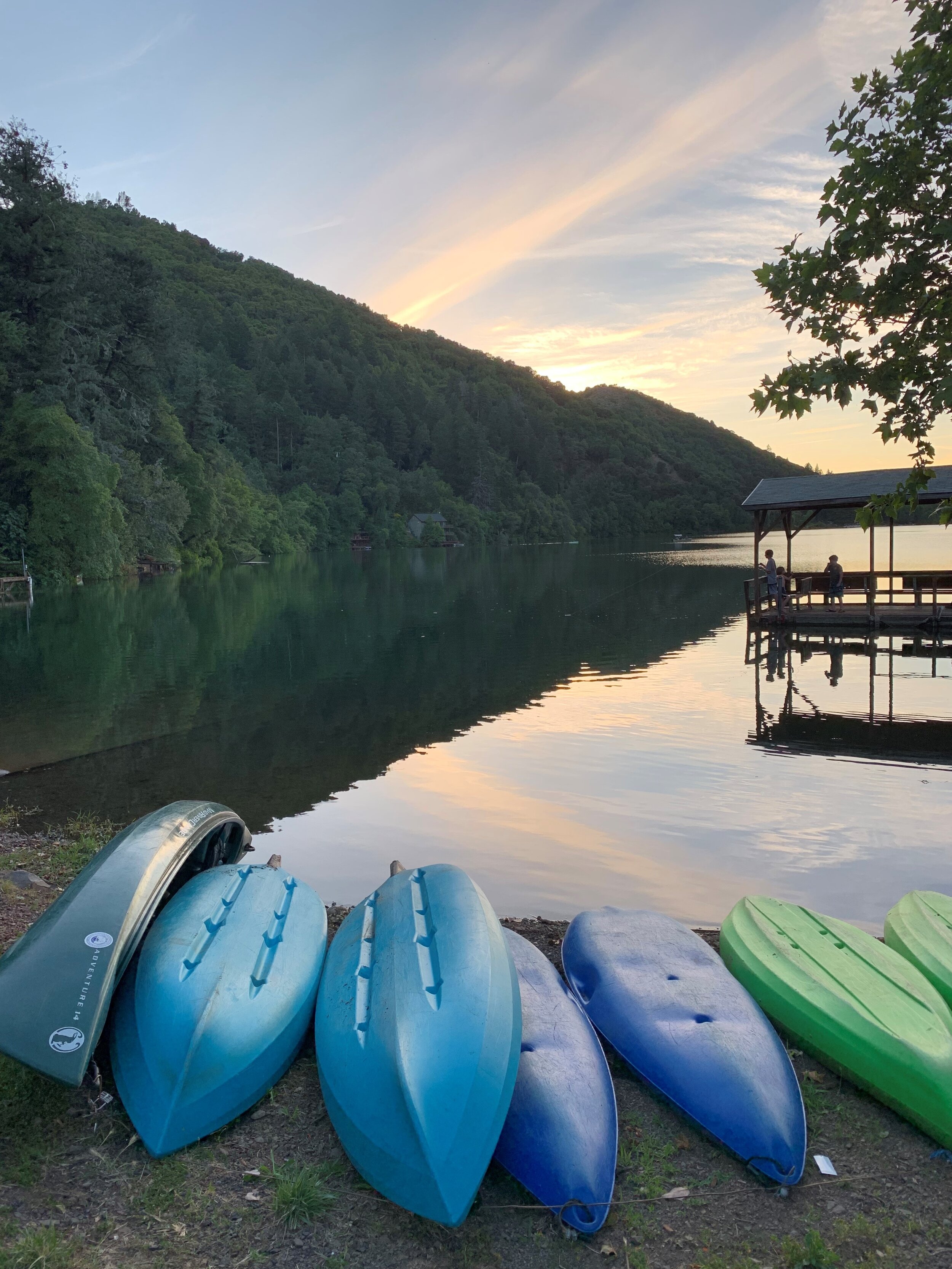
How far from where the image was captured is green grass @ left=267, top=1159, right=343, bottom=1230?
3.48 meters

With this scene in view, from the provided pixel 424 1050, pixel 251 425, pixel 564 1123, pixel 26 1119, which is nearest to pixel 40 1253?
pixel 26 1119

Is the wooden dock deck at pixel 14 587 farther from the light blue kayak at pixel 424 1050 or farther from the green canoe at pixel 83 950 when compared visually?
the light blue kayak at pixel 424 1050

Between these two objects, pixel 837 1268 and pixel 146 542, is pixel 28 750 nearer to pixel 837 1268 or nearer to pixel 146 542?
pixel 837 1268

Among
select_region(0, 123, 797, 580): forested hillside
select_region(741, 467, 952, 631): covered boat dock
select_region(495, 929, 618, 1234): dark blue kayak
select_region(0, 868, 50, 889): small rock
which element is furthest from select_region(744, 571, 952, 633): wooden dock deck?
select_region(0, 123, 797, 580): forested hillside

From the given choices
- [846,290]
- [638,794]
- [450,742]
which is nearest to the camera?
[846,290]

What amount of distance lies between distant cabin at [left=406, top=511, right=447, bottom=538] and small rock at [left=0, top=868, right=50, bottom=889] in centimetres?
→ 11520

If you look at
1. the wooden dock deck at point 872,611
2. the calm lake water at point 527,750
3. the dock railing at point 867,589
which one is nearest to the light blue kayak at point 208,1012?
the calm lake water at point 527,750

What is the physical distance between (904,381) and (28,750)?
1196 cm

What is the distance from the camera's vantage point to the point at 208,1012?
4133mm

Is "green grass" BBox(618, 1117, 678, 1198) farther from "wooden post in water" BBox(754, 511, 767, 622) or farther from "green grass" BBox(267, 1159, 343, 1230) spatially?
"wooden post in water" BBox(754, 511, 767, 622)

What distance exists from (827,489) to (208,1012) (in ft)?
83.1

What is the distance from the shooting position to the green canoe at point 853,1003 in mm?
3982

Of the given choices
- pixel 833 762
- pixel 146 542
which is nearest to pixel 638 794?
pixel 833 762

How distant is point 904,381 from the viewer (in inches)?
201
